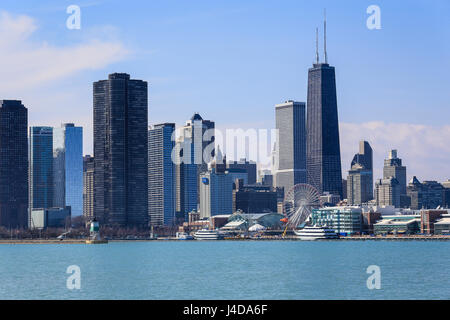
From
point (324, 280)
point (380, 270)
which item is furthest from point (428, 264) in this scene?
point (324, 280)
